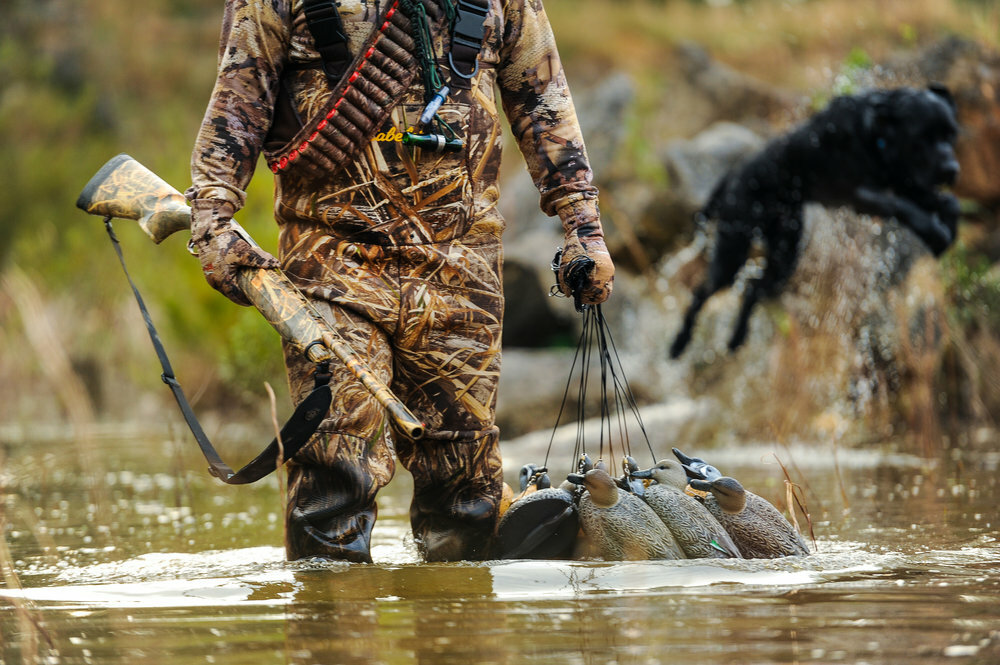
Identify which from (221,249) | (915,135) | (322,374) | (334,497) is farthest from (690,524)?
(915,135)

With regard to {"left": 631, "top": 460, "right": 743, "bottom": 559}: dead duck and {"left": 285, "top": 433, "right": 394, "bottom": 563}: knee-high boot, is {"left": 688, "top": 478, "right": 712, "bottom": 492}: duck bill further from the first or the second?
{"left": 285, "top": 433, "right": 394, "bottom": 563}: knee-high boot

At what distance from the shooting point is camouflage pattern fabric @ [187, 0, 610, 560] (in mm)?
3307

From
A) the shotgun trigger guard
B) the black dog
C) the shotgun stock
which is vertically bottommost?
the shotgun trigger guard

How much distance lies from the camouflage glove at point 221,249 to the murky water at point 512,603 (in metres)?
0.83

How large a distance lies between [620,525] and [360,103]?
1441 mm

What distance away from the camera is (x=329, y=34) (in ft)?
10.9

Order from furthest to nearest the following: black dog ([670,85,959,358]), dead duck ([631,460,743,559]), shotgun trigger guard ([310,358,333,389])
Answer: black dog ([670,85,959,358]) → dead duck ([631,460,743,559]) → shotgun trigger guard ([310,358,333,389])

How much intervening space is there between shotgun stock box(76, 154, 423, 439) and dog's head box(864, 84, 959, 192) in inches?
208

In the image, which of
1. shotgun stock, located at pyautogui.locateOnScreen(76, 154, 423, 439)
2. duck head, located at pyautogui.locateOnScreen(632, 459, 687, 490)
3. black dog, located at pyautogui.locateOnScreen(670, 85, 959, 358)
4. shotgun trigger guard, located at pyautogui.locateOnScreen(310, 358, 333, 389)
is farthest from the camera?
black dog, located at pyautogui.locateOnScreen(670, 85, 959, 358)

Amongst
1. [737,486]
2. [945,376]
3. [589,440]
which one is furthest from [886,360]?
[737,486]

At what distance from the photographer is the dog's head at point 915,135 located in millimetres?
7297

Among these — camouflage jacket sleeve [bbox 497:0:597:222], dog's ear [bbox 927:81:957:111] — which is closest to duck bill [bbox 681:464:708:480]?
camouflage jacket sleeve [bbox 497:0:597:222]

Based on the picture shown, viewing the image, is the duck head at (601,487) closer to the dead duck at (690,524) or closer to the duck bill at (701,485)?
the dead duck at (690,524)

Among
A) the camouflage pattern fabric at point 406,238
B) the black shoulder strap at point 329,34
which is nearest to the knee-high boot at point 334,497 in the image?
the camouflage pattern fabric at point 406,238
